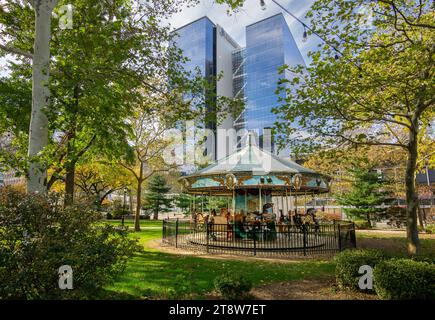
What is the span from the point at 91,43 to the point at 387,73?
9.18 metres

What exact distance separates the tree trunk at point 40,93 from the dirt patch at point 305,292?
582 centimetres

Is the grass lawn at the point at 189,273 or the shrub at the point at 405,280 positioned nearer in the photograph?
the shrub at the point at 405,280

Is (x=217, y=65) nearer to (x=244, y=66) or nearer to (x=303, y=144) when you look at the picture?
(x=244, y=66)

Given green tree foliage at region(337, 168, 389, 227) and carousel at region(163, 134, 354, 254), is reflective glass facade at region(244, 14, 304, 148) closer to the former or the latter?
green tree foliage at region(337, 168, 389, 227)

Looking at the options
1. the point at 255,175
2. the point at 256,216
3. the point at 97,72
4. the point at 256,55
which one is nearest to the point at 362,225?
the point at 256,216

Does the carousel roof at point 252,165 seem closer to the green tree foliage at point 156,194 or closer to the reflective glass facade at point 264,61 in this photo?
the green tree foliage at point 156,194

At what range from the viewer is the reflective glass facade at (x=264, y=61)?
70.8 meters

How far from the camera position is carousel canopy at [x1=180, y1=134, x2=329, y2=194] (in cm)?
1220

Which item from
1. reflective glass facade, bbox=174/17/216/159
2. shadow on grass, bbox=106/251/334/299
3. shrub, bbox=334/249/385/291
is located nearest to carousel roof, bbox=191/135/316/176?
shadow on grass, bbox=106/251/334/299

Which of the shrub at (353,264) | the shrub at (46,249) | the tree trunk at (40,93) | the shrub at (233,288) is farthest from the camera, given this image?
the tree trunk at (40,93)

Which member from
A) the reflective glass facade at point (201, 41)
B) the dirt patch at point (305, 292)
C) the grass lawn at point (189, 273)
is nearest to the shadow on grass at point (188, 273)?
the grass lawn at point (189, 273)

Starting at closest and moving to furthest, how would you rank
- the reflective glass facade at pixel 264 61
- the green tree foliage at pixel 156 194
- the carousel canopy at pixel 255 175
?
the carousel canopy at pixel 255 175, the green tree foliage at pixel 156 194, the reflective glass facade at pixel 264 61

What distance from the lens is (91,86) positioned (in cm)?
714

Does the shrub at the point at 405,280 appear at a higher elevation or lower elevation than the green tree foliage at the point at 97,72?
lower
